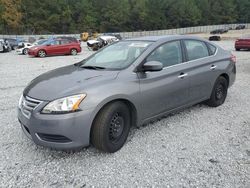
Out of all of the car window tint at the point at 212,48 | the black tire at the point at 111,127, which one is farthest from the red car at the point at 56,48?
the black tire at the point at 111,127

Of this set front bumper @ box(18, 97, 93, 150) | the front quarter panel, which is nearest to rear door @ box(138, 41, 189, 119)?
the front quarter panel

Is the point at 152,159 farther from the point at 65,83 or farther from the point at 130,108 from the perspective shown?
the point at 65,83

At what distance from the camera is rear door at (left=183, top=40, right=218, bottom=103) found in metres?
4.64

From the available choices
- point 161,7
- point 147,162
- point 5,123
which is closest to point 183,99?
point 147,162

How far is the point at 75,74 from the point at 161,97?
1.39 meters

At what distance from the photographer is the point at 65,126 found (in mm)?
3080

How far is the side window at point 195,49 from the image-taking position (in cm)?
473

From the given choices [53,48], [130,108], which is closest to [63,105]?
[130,108]

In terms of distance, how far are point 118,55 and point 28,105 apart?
1.71 metres

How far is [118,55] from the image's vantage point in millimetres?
4316

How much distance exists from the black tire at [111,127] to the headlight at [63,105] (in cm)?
36

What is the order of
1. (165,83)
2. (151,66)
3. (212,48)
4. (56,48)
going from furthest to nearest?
(56,48) < (212,48) < (165,83) < (151,66)

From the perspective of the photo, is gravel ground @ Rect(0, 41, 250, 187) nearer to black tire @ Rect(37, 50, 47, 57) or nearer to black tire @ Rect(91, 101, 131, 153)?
black tire @ Rect(91, 101, 131, 153)

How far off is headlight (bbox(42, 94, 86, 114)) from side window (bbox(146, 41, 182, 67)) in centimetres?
142
